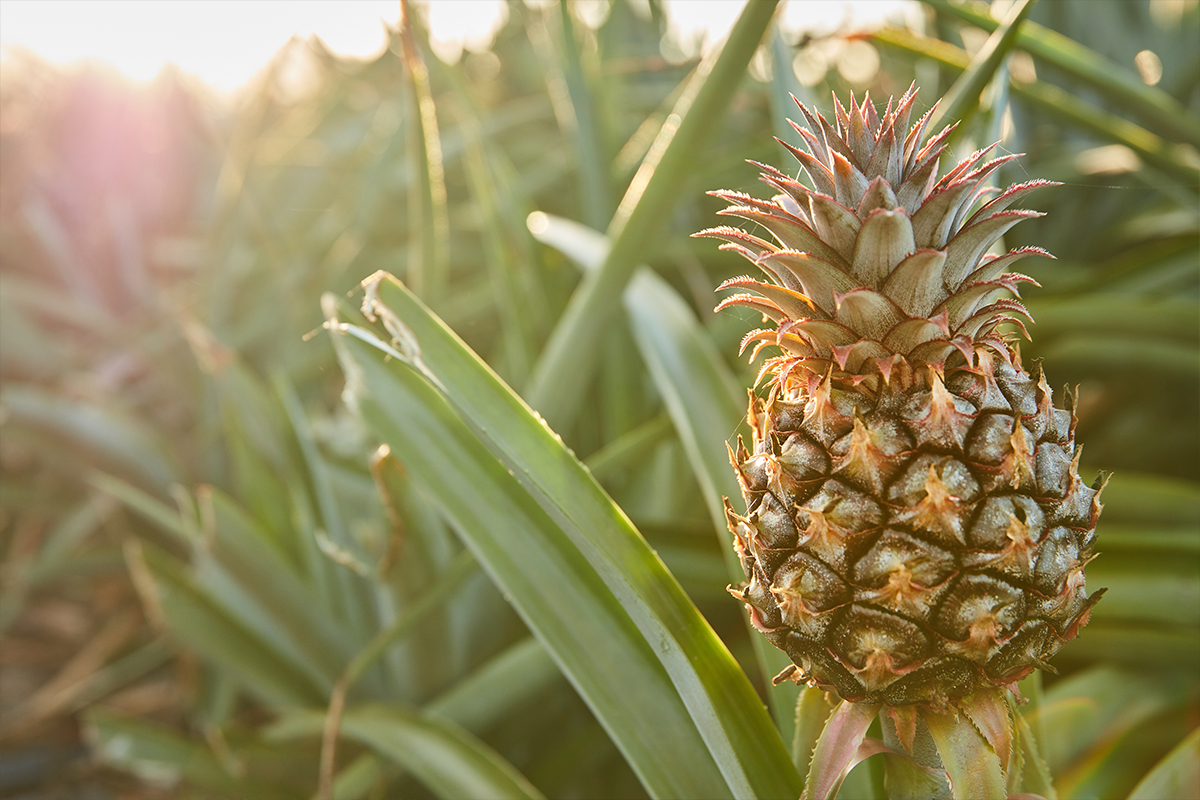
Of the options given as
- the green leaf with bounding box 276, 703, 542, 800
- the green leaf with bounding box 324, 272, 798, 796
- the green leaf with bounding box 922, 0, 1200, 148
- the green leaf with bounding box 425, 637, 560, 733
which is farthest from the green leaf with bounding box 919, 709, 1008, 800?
the green leaf with bounding box 922, 0, 1200, 148

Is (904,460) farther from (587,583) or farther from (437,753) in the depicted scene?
(437,753)

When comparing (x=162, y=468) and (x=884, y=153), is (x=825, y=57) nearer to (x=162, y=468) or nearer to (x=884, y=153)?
(x=884, y=153)

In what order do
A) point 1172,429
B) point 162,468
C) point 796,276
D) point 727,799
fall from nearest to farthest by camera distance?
point 796,276 → point 727,799 → point 1172,429 → point 162,468

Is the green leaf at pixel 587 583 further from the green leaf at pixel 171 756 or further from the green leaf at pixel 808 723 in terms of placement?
the green leaf at pixel 171 756

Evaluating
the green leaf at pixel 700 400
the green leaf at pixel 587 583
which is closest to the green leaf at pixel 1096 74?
the green leaf at pixel 700 400

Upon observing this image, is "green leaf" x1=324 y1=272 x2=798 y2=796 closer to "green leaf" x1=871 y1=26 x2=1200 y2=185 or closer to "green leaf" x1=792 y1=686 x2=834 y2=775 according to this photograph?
"green leaf" x1=792 y1=686 x2=834 y2=775

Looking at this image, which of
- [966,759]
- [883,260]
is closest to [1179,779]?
[966,759]

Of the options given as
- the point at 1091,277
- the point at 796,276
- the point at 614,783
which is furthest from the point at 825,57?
the point at 614,783
